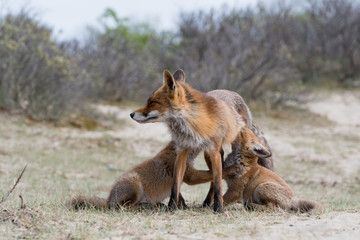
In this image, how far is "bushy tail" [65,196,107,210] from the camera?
237 inches

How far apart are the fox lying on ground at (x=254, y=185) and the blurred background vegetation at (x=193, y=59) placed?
1077 cm

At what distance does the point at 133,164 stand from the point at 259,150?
7.15m

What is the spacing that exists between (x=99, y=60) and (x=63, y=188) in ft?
45.6

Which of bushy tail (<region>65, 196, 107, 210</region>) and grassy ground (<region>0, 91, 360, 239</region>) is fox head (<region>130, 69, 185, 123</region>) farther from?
bushy tail (<region>65, 196, 107, 210</region>)

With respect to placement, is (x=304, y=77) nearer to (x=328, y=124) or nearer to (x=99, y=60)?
(x=328, y=124)

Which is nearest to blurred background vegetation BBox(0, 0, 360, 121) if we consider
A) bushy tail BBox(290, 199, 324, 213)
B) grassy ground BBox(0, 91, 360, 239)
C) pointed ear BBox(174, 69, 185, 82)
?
grassy ground BBox(0, 91, 360, 239)

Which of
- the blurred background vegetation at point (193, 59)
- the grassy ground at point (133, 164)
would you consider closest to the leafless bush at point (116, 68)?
the blurred background vegetation at point (193, 59)

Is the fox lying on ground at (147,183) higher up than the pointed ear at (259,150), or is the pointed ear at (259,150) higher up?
the pointed ear at (259,150)

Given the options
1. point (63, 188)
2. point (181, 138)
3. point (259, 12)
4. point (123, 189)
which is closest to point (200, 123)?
point (181, 138)

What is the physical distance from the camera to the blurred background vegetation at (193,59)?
16891 mm

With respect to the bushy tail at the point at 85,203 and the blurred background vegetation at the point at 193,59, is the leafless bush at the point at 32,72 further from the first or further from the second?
the bushy tail at the point at 85,203

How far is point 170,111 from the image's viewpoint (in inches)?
225

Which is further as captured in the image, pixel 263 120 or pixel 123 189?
pixel 263 120

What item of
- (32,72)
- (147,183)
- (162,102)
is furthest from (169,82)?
(32,72)
